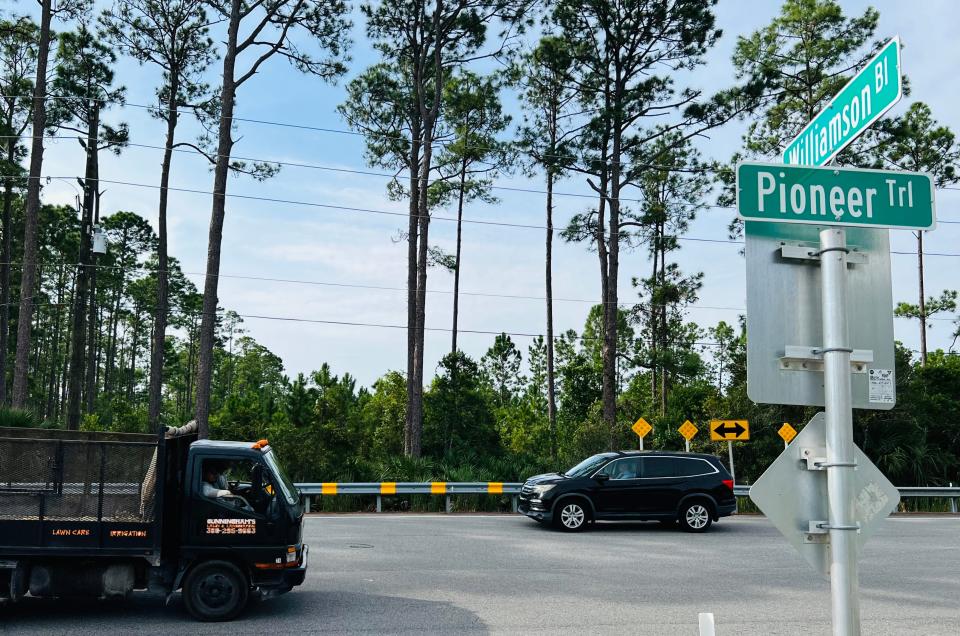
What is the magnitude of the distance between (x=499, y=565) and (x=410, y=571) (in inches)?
58.2

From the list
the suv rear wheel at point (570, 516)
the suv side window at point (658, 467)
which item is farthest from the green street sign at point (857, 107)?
the suv side window at point (658, 467)

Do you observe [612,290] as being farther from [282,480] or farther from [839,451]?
[839,451]

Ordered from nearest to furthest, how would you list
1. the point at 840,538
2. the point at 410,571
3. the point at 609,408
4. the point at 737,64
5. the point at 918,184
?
the point at 840,538, the point at 918,184, the point at 410,571, the point at 609,408, the point at 737,64

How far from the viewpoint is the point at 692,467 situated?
18609mm

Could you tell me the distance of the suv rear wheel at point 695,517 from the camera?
59.8ft

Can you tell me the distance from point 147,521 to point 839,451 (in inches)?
302

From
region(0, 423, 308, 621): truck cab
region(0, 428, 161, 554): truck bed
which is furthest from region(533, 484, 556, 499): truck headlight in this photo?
region(0, 428, 161, 554): truck bed

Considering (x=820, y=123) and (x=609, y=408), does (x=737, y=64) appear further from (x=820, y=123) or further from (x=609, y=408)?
(x=820, y=123)

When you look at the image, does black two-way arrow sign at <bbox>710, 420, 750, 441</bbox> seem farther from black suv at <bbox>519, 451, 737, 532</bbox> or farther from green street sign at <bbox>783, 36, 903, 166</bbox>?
green street sign at <bbox>783, 36, 903, 166</bbox>

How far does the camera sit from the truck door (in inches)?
358

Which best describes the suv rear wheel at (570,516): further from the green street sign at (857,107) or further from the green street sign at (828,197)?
the green street sign at (828,197)

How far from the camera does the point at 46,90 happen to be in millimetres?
30328

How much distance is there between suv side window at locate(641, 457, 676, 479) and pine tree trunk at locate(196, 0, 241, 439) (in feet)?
44.1

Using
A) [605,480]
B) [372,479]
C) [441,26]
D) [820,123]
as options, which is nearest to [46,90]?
[441,26]
